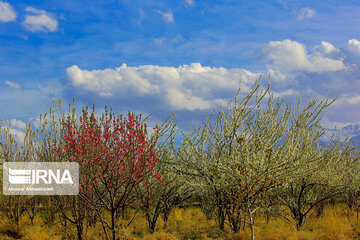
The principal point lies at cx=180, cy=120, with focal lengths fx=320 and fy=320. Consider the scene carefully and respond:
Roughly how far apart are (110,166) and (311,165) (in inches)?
284

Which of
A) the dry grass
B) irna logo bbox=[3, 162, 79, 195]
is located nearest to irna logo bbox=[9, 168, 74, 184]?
irna logo bbox=[3, 162, 79, 195]

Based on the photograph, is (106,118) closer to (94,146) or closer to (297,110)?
(94,146)

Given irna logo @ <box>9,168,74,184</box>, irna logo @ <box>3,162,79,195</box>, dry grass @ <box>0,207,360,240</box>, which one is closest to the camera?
irna logo @ <box>3,162,79,195</box>

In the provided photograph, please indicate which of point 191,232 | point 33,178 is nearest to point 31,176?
point 33,178

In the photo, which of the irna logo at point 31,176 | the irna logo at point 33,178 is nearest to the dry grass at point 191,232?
the irna logo at point 33,178

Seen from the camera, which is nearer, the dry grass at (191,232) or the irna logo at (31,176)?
the irna logo at (31,176)

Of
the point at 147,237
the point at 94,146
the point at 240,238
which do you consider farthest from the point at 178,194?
the point at 94,146

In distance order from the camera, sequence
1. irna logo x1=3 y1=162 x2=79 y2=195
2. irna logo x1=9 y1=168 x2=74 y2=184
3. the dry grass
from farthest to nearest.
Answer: the dry grass < irna logo x1=9 y1=168 x2=74 y2=184 < irna logo x1=3 y1=162 x2=79 y2=195

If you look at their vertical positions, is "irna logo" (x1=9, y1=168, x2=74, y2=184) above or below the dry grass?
above

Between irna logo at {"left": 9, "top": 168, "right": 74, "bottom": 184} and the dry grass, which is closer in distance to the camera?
irna logo at {"left": 9, "top": 168, "right": 74, "bottom": 184}

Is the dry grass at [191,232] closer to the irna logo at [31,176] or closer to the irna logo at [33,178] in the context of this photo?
the irna logo at [33,178]

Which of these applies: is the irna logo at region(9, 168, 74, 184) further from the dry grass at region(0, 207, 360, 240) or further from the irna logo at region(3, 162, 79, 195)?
the dry grass at region(0, 207, 360, 240)

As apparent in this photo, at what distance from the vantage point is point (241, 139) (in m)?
9.30

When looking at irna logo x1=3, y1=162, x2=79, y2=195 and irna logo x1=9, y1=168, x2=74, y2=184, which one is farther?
irna logo x1=9, y1=168, x2=74, y2=184
